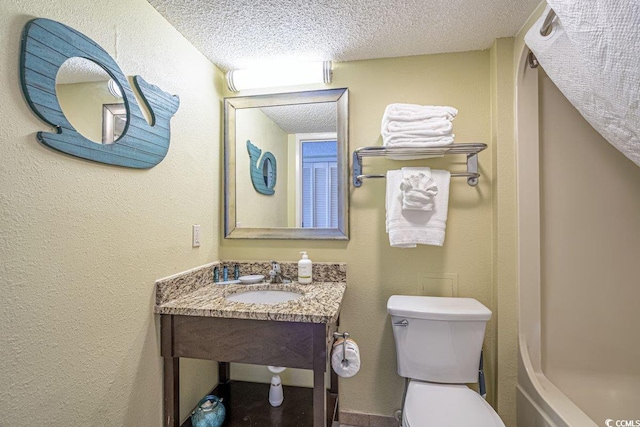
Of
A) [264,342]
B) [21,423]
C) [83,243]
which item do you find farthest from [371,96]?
[21,423]

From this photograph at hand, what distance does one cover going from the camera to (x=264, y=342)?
3.67 feet

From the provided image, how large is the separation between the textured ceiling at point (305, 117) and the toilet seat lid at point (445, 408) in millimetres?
1379

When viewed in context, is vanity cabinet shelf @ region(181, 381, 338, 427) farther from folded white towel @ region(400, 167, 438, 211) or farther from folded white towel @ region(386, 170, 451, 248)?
folded white towel @ region(400, 167, 438, 211)

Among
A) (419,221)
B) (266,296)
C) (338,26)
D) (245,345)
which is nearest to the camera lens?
(245,345)

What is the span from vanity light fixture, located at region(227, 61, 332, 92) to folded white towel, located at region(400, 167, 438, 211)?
727 mm

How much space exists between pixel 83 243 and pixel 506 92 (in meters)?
1.89

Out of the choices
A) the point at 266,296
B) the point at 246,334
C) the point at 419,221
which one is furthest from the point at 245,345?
the point at 419,221

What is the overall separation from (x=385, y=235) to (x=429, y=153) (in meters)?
0.49

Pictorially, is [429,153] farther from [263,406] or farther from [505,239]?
[263,406]

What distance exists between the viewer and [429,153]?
57.2 inches

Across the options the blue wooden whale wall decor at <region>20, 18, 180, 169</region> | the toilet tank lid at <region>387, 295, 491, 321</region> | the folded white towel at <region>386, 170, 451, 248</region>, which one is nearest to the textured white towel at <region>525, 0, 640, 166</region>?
the folded white towel at <region>386, 170, 451, 248</region>

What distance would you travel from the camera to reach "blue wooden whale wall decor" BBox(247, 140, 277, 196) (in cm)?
173

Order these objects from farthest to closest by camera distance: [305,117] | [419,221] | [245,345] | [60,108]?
1. [305,117]
2. [419,221]
3. [245,345]
4. [60,108]

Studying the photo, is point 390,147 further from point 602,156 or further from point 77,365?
point 77,365
